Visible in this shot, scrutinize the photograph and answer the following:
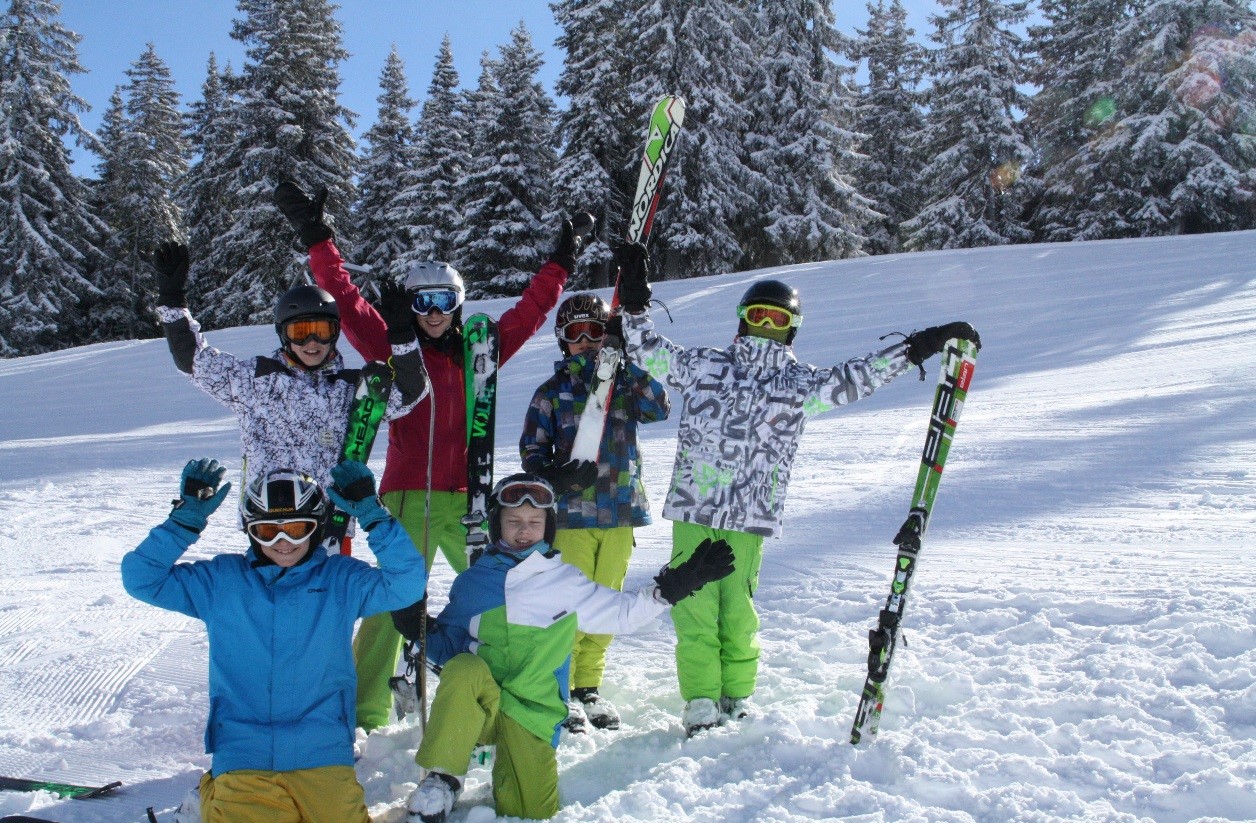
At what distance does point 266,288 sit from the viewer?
88.4 ft

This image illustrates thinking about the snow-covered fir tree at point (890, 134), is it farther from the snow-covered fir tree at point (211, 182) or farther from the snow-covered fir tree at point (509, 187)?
the snow-covered fir tree at point (211, 182)

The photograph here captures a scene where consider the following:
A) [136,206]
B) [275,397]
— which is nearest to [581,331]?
[275,397]

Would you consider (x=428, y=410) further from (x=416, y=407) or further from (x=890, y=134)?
(x=890, y=134)

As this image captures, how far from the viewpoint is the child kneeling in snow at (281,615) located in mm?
2512

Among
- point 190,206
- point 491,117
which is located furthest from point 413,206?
point 190,206

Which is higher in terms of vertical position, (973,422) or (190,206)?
(190,206)

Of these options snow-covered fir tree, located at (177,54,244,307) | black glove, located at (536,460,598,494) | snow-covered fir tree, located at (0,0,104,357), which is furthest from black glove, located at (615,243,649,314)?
snow-covered fir tree, located at (0,0,104,357)

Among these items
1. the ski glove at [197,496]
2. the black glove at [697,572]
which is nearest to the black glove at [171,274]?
the ski glove at [197,496]

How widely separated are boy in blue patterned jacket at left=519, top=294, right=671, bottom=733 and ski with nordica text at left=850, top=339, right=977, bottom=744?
3.30 feet

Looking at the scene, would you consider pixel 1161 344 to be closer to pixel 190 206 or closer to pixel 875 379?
pixel 875 379

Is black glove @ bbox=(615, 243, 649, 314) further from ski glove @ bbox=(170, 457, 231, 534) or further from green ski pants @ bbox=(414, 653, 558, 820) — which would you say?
ski glove @ bbox=(170, 457, 231, 534)

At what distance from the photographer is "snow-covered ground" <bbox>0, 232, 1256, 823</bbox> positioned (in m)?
2.82

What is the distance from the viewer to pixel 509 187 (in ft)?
89.2

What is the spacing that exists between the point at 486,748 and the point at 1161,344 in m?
9.65
